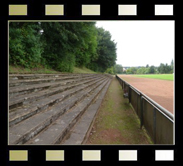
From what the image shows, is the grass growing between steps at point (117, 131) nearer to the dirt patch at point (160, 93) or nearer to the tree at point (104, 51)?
the dirt patch at point (160, 93)

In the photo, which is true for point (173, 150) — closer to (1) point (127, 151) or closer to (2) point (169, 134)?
(2) point (169, 134)

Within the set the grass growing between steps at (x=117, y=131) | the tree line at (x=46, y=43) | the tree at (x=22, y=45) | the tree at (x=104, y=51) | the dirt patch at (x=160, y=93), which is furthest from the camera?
the tree at (x=104, y=51)

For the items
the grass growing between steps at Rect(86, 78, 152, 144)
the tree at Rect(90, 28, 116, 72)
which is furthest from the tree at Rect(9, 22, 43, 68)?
the tree at Rect(90, 28, 116, 72)

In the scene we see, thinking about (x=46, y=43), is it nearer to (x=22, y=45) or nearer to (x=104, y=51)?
(x=22, y=45)

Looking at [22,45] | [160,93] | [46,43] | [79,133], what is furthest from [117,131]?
[160,93]

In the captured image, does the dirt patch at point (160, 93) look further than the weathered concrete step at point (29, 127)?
Yes

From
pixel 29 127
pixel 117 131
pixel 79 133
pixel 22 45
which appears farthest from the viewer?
pixel 22 45

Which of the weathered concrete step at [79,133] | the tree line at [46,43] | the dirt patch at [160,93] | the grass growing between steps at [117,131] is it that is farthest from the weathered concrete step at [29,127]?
the dirt patch at [160,93]

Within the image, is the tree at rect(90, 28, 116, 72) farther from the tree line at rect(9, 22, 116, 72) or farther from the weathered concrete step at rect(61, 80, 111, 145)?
the weathered concrete step at rect(61, 80, 111, 145)

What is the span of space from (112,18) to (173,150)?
6.75 feet

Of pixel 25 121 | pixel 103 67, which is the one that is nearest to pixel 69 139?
pixel 25 121

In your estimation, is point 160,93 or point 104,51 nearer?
point 160,93

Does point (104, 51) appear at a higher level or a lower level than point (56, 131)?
higher

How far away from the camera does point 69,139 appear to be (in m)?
2.58
